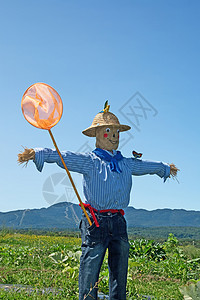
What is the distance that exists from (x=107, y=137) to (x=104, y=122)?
0.53 ft

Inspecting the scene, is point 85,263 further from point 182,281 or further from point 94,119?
point 182,281

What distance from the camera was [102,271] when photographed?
560 cm

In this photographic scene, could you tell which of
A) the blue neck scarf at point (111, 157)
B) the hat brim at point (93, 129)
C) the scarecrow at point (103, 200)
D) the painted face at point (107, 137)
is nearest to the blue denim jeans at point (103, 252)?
the scarecrow at point (103, 200)

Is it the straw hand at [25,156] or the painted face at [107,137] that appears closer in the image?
the straw hand at [25,156]

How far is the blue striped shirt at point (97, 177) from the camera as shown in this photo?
3602 millimetres

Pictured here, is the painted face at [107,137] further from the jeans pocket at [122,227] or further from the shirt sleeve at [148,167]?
the jeans pocket at [122,227]

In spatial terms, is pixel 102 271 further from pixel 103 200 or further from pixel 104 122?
pixel 104 122

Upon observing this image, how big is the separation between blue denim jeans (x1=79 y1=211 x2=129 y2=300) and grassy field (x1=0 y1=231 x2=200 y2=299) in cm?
29

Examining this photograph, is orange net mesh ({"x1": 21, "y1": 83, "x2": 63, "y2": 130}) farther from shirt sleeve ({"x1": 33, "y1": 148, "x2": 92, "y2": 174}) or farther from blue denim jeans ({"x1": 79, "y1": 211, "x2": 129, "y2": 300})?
blue denim jeans ({"x1": 79, "y1": 211, "x2": 129, "y2": 300})

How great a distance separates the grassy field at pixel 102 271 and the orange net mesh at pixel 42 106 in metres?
1.72

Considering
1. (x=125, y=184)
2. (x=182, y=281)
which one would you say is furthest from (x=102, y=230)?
(x=182, y=281)

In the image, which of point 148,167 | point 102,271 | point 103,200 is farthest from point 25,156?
point 102,271

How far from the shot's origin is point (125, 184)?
3.78 meters

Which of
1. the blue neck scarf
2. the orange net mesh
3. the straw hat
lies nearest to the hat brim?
the straw hat
